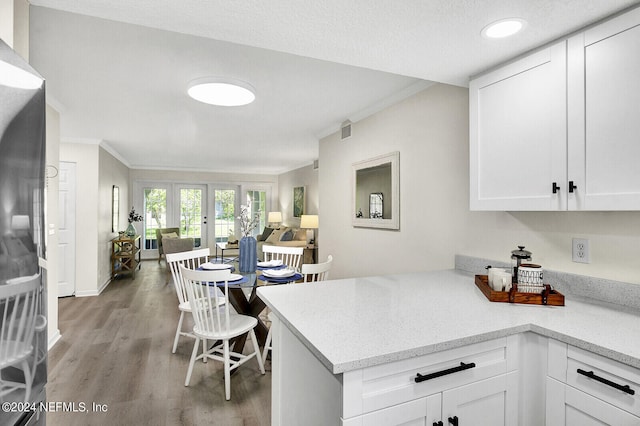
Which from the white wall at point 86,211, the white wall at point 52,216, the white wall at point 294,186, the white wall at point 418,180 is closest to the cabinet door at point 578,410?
the white wall at point 418,180

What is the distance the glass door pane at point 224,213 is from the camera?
30.1 feet

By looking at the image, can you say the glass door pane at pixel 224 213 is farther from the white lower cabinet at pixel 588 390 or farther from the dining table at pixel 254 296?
the white lower cabinet at pixel 588 390

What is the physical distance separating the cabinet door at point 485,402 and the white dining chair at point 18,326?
123 cm

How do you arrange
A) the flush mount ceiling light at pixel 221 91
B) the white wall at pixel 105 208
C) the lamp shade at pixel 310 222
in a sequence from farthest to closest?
the lamp shade at pixel 310 222, the white wall at pixel 105 208, the flush mount ceiling light at pixel 221 91

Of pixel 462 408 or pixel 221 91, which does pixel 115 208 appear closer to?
pixel 221 91

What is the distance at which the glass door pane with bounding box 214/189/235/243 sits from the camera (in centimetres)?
919

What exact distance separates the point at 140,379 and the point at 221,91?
7.72 ft

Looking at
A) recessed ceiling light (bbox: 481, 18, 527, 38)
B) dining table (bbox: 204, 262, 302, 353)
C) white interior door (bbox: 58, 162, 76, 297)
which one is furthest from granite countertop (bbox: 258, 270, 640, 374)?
white interior door (bbox: 58, 162, 76, 297)

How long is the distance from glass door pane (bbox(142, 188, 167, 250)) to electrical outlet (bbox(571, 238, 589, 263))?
8.73 metres

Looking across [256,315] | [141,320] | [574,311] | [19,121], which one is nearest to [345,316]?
[574,311]

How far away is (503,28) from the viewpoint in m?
1.50

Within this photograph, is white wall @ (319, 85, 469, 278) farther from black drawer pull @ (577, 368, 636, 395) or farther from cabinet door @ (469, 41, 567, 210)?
black drawer pull @ (577, 368, 636, 395)

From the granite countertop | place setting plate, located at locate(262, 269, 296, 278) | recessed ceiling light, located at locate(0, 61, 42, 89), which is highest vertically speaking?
recessed ceiling light, located at locate(0, 61, 42, 89)

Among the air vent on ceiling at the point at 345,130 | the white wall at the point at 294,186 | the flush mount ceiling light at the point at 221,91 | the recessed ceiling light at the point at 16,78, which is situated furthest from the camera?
the white wall at the point at 294,186
